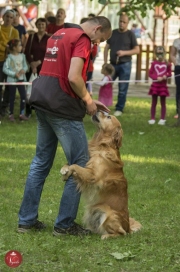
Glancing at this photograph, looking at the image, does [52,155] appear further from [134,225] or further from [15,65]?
[15,65]

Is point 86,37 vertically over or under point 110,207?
over

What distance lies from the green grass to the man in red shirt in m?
0.47

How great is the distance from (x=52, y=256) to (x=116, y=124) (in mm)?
1575

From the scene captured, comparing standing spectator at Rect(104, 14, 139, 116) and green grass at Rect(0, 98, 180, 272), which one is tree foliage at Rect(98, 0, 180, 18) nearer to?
standing spectator at Rect(104, 14, 139, 116)

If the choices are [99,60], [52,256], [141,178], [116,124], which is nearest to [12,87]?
[141,178]

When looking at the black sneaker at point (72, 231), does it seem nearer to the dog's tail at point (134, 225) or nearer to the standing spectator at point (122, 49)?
the dog's tail at point (134, 225)

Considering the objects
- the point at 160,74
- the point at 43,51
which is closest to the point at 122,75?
the point at 160,74

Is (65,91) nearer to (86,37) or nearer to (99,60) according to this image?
(86,37)

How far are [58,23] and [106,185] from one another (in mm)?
10183

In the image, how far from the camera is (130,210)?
802cm

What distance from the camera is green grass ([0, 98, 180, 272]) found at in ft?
19.7

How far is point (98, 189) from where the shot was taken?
6762mm

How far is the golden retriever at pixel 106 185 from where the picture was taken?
672cm

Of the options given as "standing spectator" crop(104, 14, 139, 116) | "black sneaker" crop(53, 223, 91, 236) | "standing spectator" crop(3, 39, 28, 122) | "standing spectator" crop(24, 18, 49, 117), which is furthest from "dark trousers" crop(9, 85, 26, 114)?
"black sneaker" crop(53, 223, 91, 236)
